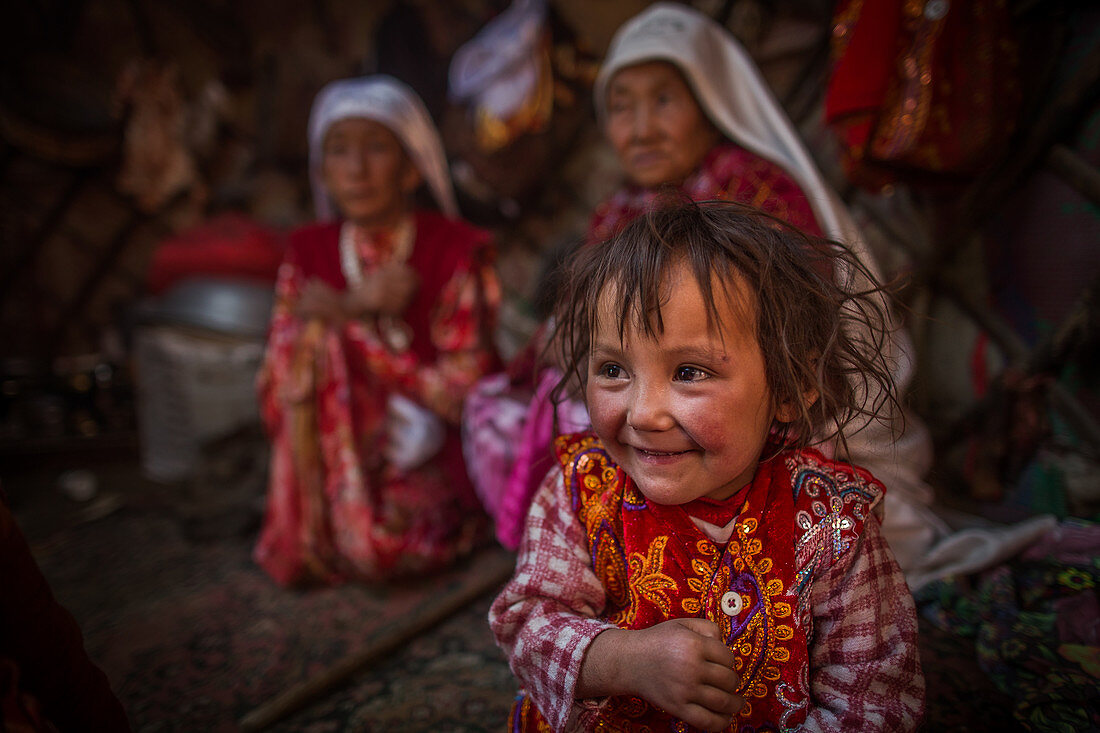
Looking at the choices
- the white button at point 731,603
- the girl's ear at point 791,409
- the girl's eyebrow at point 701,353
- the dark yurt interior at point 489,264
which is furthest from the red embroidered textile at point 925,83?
the white button at point 731,603

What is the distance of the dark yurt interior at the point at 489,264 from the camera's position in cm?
120

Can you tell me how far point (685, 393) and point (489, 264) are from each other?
4.61 ft

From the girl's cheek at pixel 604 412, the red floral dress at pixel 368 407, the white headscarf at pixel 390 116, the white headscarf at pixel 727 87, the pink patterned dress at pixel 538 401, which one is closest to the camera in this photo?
the girl's cheek at pixel 604 412

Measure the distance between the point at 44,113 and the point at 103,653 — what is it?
310 centimetres

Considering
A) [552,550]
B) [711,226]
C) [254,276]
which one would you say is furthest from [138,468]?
[711,226]

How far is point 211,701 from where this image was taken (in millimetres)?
1190

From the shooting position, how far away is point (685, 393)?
645mm

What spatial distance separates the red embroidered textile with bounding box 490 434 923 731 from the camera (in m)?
0.65

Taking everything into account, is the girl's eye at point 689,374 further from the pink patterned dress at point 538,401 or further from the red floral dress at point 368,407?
the red floral dress at point 368,407

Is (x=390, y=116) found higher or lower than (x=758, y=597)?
higher

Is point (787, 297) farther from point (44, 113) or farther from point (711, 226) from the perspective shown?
point (44, 113)

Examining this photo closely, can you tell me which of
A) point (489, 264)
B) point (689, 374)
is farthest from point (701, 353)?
point (489, 264)

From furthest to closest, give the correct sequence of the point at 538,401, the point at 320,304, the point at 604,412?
1. the point at 320,304
2. the point at 538,401
3. the point at 604,412

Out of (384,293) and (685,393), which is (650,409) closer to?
(685,393)
